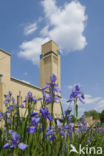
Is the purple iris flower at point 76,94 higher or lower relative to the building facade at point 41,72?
lower

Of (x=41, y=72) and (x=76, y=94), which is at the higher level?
(x=41, y=72)

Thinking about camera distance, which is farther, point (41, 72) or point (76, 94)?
point (41, 72)

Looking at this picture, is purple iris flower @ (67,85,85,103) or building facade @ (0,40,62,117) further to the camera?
building facade @ (0,40,62,117)

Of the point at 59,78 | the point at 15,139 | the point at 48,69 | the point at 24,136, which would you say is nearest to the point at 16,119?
the point at 24,136

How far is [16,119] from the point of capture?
2.29m

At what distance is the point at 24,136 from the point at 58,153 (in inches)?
15.3

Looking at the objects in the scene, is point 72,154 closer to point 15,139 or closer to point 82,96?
point 82,96

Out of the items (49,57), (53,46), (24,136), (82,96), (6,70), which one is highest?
(53,46)

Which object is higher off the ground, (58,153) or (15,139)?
(15,139)

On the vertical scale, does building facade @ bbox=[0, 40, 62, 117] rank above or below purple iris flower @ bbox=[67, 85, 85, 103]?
above

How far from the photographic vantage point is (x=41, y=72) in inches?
1013

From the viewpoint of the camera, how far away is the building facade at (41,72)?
1723 cm

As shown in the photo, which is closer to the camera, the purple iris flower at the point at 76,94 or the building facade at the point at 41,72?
the purple iris flower at the point at 76,94

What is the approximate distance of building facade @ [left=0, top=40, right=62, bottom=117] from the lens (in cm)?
1723
